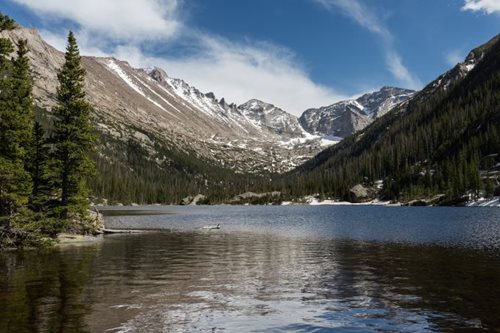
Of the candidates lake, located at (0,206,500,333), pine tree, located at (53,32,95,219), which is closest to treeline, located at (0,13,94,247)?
pine tree, located at (53,32,95,219)

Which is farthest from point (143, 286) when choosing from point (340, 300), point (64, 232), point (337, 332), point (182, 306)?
point (64, 232)

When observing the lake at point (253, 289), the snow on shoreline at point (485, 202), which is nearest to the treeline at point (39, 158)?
the lake at point (253, 289)

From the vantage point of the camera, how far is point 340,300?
80.2 ft

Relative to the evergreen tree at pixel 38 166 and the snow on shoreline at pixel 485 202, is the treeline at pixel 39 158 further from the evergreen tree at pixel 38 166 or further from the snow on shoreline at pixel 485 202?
the snow on shoreline at pixel 485 202

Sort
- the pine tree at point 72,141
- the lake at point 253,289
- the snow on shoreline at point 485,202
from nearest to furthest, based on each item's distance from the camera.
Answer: the lake at point 253,289 → the pine tree at point 72,141 → the snow on shoreline at point 485,202

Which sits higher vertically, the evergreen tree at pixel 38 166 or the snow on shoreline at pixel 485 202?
the evergreen tree at pixel 38 166

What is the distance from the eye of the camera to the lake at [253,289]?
19609 mm

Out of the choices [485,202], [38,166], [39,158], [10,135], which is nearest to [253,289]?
[10,135]

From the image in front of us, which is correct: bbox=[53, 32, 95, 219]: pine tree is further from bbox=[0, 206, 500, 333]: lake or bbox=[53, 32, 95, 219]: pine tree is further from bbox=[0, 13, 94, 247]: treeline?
bbox=[0, 206, 500, 333]: lake

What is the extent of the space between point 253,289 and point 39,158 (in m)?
40.0

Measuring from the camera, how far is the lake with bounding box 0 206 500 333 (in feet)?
Result: 64.3

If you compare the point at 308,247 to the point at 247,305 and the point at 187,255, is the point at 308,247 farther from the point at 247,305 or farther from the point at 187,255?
the point at 247,305

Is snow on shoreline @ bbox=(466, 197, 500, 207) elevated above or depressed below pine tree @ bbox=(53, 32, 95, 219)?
below

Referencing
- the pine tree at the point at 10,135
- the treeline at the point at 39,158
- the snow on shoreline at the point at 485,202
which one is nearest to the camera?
the pine tree at the point at 10,135
